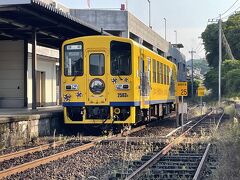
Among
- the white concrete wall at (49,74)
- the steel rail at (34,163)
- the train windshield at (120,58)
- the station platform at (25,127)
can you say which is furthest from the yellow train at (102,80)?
the white concrete wall at (49,74)

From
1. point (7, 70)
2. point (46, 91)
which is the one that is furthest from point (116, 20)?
point (7, 70)

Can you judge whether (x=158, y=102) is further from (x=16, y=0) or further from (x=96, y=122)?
(x=16, y=0)

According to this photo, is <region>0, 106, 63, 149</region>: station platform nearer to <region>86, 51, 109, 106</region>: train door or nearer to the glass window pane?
<region>86, 51, 109, 106</region>: train door

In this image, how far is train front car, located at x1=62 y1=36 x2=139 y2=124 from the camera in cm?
1563

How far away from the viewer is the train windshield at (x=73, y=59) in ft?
52.7

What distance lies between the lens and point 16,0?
49.2 ft

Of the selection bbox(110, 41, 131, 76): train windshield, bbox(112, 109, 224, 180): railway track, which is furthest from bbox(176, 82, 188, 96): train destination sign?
bbox(112, 109, 224, 180): railway track

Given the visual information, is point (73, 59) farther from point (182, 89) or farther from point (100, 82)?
point (182, 89)

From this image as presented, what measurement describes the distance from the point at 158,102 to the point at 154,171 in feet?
37.6

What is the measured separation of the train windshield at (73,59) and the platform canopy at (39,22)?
4.44ft

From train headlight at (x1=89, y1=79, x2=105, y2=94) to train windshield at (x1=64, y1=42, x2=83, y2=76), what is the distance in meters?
0.52

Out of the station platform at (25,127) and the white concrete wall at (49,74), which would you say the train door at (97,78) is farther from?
the white concrete wall at (49,74)

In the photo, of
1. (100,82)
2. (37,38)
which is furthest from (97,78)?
(37,38)

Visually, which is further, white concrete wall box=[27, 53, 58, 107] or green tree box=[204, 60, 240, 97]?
green tree box=[204, 60, 240, 97]
